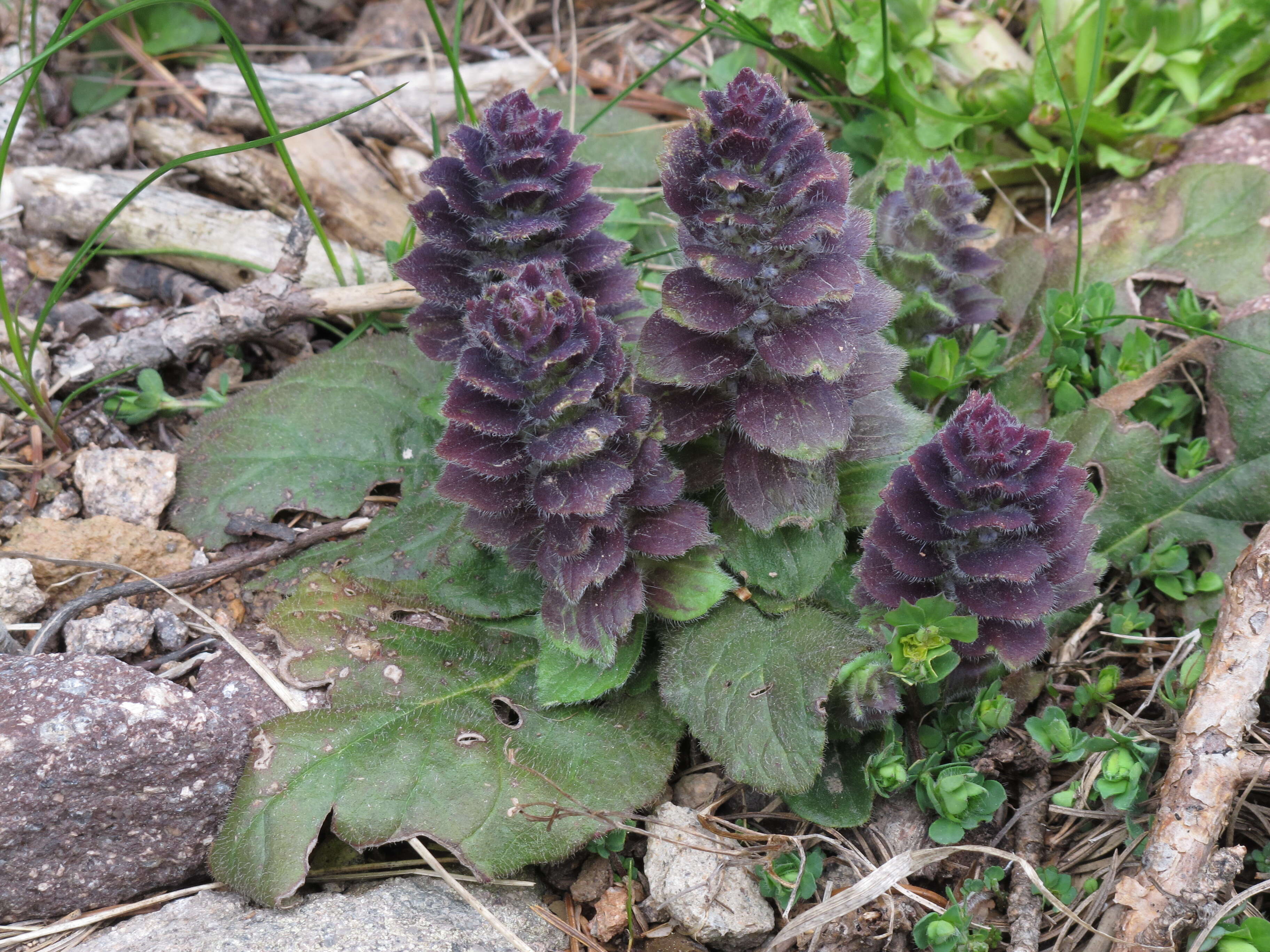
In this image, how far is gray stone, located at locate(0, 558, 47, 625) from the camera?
10.5ft

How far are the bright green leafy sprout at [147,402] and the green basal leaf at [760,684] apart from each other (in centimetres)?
197

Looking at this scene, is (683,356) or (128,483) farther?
(128,483)

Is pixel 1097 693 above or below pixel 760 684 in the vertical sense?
below

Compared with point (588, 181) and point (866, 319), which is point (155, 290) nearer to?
point (588, 181)

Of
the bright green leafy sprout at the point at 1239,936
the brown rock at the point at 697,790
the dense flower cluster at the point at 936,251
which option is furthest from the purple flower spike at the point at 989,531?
the dense flower cluster at the point at 936,251

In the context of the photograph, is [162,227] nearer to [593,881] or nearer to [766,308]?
[766,308]

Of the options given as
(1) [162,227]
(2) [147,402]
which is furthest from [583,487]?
(1) [162,227]

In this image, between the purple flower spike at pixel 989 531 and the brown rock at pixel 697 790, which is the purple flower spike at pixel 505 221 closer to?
the purple flower spike at pixel 989 531

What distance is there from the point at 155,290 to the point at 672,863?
3170 mm

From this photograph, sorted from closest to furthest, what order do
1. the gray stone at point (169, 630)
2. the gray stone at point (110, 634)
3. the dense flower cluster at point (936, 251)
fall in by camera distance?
the gray stone at point (110, 634) < the gray stone at point (169, 630) < the dense flower cluster at point (936, 251)

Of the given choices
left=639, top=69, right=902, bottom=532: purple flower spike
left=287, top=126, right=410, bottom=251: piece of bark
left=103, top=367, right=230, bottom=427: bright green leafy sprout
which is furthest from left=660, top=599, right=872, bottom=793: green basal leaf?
left=287, top=126, right=410, bottom=251: piece of bark

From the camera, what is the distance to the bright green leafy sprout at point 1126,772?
2.61 m

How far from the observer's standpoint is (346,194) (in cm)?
452

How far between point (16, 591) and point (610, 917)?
2107mm
